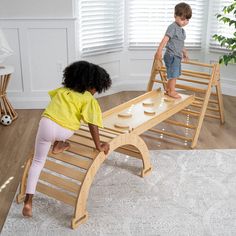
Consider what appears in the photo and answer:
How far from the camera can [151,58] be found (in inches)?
198

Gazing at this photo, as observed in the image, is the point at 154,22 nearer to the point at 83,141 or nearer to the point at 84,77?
the point at 83,141

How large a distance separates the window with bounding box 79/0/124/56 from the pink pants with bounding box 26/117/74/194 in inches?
91.4

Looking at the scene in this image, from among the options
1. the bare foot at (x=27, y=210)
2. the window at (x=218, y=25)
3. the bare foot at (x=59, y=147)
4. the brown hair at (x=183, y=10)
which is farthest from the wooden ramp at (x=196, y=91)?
the bare foot at (x=27, y=210)

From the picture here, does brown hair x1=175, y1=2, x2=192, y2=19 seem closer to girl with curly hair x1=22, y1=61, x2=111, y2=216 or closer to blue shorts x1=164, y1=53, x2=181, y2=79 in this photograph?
blue shorts x1=164, y1=53, x2=181, y2=79

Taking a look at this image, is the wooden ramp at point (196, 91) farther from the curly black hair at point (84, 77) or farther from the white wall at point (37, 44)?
the curly black hair at point (84, 77)

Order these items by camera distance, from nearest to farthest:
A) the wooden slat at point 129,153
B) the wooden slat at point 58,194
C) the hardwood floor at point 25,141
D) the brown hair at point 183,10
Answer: the wooden slat at point 58,194
the hardwood floor at point 25,141
the wooden slat at point 129,153
the brown hair at point 183,10

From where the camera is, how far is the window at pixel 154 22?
4.82m

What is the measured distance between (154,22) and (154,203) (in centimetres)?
284

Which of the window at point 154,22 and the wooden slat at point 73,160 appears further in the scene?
the window at point 154,22

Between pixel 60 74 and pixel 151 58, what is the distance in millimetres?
1281

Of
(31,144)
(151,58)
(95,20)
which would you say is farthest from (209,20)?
(31,144)

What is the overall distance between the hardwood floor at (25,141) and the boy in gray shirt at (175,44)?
19.8 inches

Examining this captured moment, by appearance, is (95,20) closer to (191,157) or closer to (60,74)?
(60,74)

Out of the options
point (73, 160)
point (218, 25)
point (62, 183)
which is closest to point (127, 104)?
point (73, 160)
